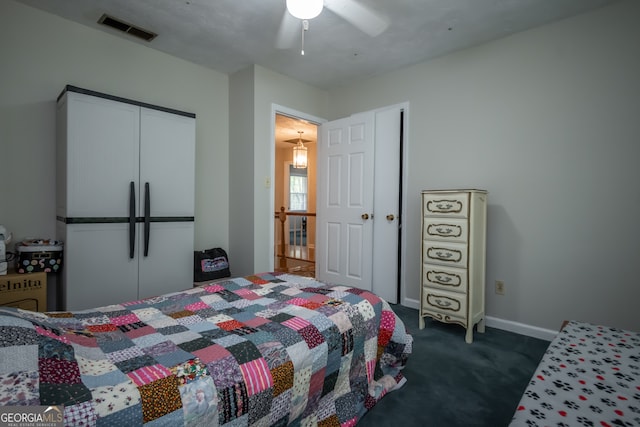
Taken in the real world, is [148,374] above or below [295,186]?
below

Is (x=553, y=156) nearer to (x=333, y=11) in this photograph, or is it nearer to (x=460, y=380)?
(x=460, y=380)

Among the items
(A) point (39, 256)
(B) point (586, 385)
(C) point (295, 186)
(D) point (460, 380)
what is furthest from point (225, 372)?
(C) point (295, 186)

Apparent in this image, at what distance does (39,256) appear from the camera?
2.28m

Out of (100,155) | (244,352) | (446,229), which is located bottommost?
(244,352)

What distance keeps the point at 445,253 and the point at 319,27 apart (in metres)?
2.20

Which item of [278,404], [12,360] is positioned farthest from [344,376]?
[12,360]

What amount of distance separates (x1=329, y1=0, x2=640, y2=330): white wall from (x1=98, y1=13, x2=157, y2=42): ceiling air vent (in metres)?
2.75

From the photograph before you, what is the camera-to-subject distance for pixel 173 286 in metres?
2.93

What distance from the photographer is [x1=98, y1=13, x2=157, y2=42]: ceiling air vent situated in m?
2.60

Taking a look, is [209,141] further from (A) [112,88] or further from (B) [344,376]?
(B) [344,376]

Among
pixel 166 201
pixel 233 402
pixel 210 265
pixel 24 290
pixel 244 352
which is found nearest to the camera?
pixel 233 402

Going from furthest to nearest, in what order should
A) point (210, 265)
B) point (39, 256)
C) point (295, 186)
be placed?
1. point (295, 186)
2. point (210, 265)
3. point (39, 256)

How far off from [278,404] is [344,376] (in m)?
0.46

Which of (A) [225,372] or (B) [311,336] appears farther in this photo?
(B) [311,336]
